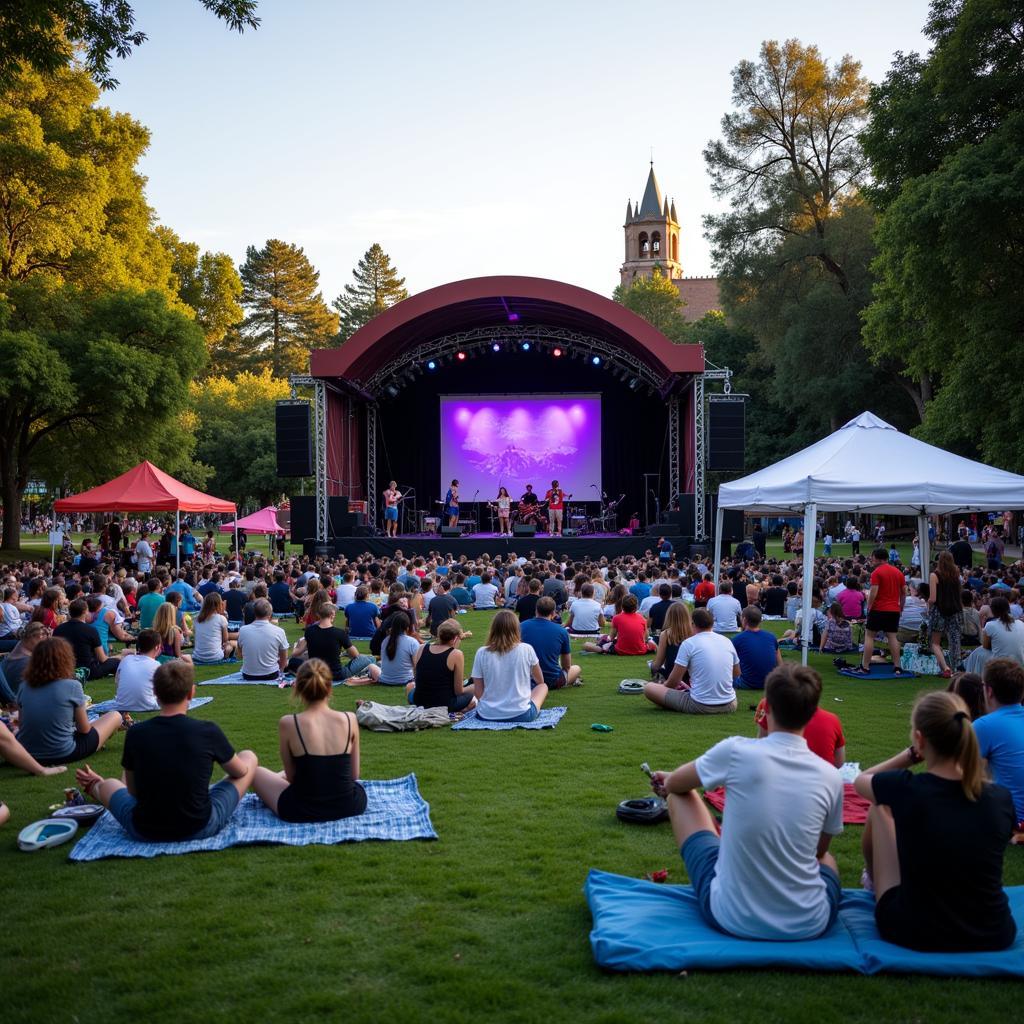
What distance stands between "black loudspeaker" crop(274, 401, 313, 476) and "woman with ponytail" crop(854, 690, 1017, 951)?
62.3 ft

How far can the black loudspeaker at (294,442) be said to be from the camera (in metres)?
21.4

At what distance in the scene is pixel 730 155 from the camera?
1432 inches

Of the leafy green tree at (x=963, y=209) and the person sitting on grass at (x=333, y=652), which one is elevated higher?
the leafy green tree at (x=963, y=209)

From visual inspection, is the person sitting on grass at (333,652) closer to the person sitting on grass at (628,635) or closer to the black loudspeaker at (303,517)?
the person sitting on grass at (628,635)

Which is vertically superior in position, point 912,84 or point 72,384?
point 912,84

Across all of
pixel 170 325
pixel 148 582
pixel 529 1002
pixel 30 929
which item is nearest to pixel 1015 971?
pixel 529 1002

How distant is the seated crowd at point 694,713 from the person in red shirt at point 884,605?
2 cm

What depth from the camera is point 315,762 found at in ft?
15.8

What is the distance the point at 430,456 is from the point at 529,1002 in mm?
22993

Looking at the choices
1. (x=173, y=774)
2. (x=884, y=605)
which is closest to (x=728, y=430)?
(x=884, y=605)

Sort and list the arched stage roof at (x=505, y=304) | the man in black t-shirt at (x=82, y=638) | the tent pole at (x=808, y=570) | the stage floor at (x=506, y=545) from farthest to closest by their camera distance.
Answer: the arched stage roof at (x=505, y=304), the stage floor at (x=506, y=545), the tent pole at (x=808, y=570), the man in black t-shirt at (x=82, y=638)

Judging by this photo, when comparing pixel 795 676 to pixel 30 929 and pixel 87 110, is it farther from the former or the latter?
pixel 87 110

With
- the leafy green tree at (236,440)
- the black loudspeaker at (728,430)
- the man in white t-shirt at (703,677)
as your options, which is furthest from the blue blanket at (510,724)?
the leafy green tree at (236,440)

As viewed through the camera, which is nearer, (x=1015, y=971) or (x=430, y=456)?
(x=1015, y=971)
